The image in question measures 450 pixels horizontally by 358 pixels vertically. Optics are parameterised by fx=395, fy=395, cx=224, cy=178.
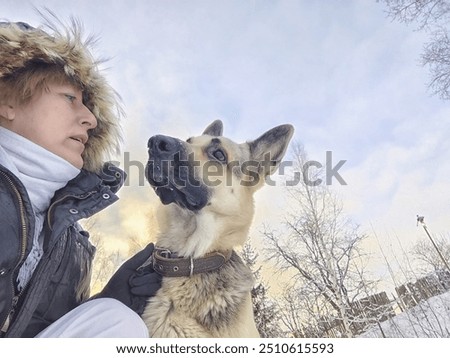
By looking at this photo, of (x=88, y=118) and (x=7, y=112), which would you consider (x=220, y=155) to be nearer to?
(x=88, y=118)

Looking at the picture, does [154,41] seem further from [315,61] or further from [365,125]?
[365,125]

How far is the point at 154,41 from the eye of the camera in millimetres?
1829

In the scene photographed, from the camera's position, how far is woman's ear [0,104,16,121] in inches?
54.2

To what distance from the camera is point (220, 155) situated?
1.50m

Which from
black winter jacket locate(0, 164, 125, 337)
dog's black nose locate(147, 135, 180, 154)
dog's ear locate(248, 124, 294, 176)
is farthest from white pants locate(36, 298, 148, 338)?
dog's ear locate(248, 124, 294, 176)

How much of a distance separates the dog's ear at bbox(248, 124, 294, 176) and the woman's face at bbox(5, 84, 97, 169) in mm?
647

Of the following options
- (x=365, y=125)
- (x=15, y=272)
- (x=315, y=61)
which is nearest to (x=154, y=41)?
(x=315, y=61)

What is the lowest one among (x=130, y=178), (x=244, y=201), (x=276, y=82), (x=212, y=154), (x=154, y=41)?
(x=244, y=201)

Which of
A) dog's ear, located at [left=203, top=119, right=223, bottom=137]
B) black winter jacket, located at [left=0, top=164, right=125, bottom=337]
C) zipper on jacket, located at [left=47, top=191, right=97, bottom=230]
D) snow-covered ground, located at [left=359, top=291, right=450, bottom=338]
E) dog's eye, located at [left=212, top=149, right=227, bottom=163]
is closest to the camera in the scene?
black winter jacket, located at [left=0, top=164, right=125, bottom=337]

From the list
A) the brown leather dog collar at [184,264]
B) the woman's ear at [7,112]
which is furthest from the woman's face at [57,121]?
the brown leather dog collar at [184,264]

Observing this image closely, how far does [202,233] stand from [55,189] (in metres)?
0.53

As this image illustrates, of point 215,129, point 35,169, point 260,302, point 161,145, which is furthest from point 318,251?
point 35,169

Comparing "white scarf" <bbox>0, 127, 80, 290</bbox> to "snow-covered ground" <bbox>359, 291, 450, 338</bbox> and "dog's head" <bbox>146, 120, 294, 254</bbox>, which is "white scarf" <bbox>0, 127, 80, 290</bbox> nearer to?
"dog's head" <bbox>146, 120, 294, 254</bbox>
